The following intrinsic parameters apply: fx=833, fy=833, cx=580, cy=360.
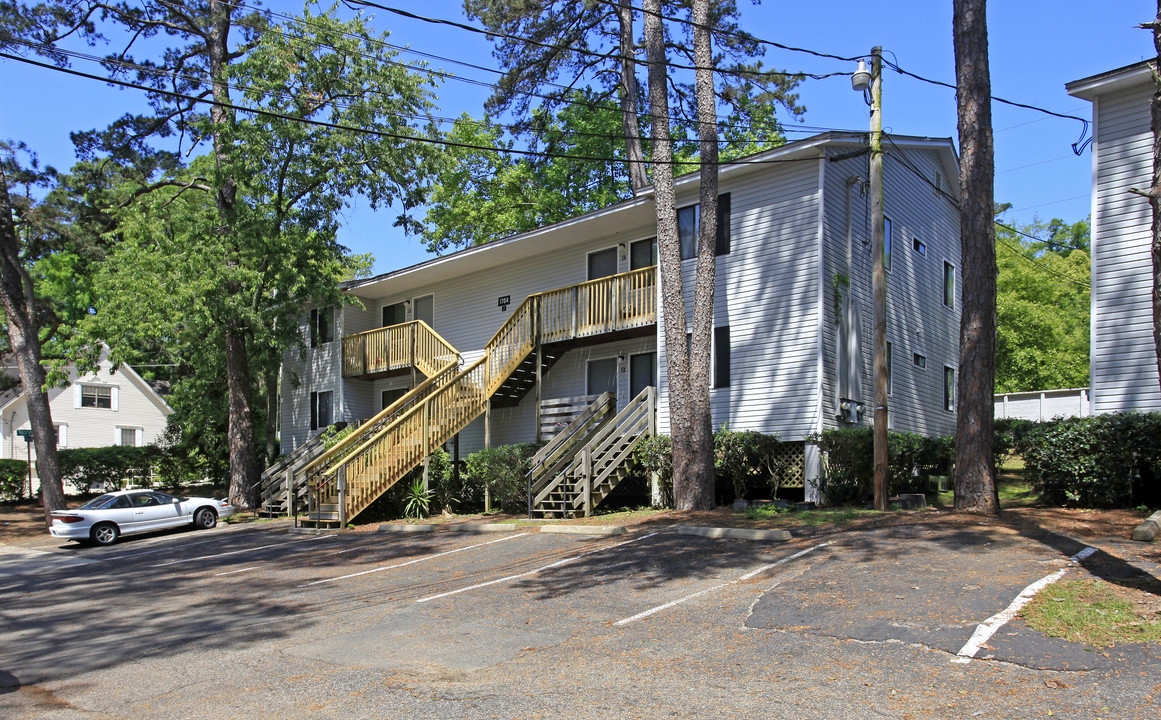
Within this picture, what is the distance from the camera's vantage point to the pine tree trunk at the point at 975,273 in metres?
12.3

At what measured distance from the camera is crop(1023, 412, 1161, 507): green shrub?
12.5 metres

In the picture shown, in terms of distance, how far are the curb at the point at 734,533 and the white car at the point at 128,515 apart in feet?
45.7

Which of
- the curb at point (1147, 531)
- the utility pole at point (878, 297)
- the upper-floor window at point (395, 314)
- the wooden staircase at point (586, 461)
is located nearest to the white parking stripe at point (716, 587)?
the utility pole at point (878, 297)

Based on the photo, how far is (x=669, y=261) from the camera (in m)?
16.7

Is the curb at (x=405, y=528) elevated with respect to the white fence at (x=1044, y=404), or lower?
lower

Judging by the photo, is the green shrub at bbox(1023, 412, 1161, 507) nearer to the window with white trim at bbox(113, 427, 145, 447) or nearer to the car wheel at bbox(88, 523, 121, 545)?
the car wheel at bbox(88, 523, 121, 545)

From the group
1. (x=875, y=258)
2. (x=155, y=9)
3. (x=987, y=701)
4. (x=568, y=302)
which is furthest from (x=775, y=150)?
(x=155, y=9)

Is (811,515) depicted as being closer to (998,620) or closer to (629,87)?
(998,620)

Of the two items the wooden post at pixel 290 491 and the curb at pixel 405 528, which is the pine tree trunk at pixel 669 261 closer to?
the curb at pixel 405 528

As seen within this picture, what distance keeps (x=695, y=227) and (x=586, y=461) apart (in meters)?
6.37

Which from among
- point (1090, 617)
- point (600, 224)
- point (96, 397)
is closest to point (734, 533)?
point (1090, 617)

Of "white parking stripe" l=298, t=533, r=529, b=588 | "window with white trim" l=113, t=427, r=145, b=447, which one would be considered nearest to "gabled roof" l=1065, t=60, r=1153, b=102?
"white parking stripe" l=298, t=533, r=529, b=588

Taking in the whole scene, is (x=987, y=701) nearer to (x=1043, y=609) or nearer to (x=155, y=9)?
(x=1043, y=609)

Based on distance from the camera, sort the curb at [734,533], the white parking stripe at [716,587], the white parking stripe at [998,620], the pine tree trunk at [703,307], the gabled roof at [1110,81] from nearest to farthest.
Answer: the white parking stripe at [998,620]
the white parking stripe at [716,587]
the curb at [734,533]
the gabled roof at [1110,81]
the pine tree trunk at [703,307]
